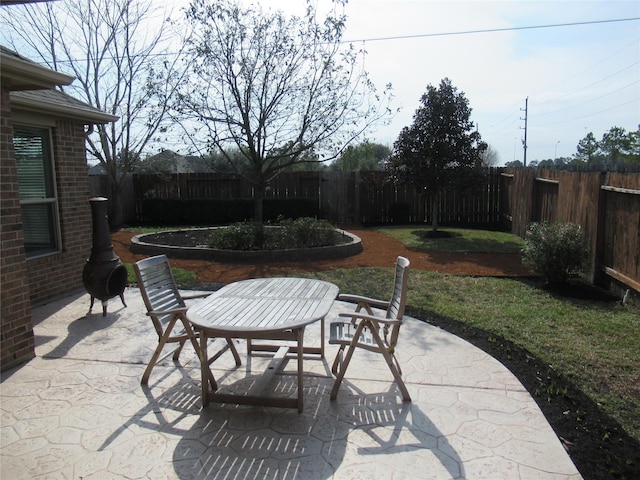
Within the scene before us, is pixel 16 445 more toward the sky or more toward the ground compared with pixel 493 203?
more toward the ground

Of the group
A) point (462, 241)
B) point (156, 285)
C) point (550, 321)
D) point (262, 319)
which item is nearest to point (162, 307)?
point (156, 285)

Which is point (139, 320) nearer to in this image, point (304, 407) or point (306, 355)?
point (306, 355)

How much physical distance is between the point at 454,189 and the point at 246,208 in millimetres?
7146

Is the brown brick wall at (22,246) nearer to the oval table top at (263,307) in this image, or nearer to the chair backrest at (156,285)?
the chair backrest at (156,285)

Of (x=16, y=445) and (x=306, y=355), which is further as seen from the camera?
(x=306, y=355)

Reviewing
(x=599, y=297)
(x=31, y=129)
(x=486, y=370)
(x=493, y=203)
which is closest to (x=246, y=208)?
(x=493, y=203)

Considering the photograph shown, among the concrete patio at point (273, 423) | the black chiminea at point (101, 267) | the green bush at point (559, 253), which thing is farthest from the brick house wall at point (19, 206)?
the green bush at point (559, 253)

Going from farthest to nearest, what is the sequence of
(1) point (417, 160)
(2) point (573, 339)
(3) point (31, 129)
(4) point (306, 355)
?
(1) point (417, 160) → (3) point (31, 129) → (2) point (573, 339) → (4) point (306, 355)

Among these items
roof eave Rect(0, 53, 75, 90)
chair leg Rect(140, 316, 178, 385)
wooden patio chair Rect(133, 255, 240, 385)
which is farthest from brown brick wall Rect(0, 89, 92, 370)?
chair leg Rect(140, 316, 178, 385)

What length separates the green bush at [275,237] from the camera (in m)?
9.65

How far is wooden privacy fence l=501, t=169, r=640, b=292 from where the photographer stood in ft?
18.4

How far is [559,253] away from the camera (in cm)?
640

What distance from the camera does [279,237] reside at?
32.5ft

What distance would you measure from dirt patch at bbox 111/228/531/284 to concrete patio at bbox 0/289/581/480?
3.60m
